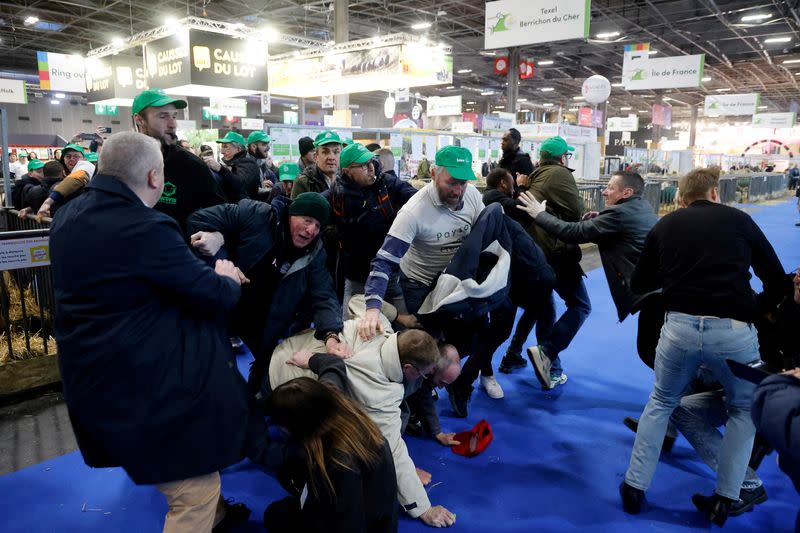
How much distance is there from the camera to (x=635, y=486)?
9.19 feet

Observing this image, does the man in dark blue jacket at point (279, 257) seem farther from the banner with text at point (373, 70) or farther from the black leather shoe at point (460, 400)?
the banner with text at point (373, 70)

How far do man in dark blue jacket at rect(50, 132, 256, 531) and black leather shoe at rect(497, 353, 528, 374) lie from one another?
10.6ft

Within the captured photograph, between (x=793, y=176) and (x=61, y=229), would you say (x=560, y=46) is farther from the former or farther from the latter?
(x=61, y=229)

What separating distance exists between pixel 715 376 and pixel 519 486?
1.20 m

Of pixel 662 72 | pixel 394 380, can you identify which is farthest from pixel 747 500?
pixel 662 72

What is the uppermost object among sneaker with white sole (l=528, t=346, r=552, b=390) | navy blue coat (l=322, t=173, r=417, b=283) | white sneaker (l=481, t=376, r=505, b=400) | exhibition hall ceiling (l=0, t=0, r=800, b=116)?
exhibition hall ceiling (l=0, t=0, r=800, b=116)

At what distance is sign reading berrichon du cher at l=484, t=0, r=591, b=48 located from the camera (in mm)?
8977

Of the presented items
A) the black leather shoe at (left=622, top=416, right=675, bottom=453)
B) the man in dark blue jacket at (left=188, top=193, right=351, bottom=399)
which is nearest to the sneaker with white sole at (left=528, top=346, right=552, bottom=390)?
the black leather shoe at (left=622, top=416, right=675, bottom=453)

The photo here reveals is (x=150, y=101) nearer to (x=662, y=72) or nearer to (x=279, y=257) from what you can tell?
(x=279, y=257)

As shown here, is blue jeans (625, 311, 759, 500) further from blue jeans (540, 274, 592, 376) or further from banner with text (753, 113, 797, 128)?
banner with text (753, 113, 797, 128)

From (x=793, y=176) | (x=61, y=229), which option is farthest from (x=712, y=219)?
(x=793, y=176)

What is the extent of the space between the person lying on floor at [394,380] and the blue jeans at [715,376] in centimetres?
111

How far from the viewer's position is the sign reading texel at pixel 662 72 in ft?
48.7

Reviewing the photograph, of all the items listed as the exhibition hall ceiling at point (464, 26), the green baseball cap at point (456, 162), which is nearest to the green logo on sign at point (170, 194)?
the green baseball cap at point (456, 162)
